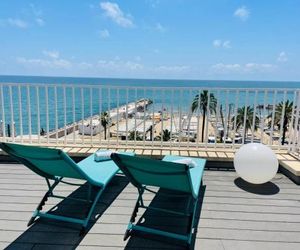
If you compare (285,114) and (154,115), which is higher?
(154,115)

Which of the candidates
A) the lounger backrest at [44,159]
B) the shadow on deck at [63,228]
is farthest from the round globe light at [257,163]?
the lounger backrest at [44,159]

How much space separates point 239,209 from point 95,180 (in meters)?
1.48

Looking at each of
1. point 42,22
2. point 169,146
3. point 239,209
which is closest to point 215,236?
point 239,209

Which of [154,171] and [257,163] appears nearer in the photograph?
[154,171]

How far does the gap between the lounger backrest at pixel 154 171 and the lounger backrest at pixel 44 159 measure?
454mm

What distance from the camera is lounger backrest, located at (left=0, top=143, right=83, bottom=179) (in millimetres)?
2164

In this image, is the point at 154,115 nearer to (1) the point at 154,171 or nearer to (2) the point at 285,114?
(1) the point at 154,171

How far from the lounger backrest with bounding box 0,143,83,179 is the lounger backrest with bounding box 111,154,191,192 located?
1.49ft

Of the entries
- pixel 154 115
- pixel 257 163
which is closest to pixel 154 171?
pixel 257 163

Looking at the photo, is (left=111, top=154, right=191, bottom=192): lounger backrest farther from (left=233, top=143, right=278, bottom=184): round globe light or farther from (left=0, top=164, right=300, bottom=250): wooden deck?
(left=233, top=143, right=278, bottom=184): round globe light

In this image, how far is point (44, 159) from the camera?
224 cm

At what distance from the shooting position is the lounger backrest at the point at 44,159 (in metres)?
2.16

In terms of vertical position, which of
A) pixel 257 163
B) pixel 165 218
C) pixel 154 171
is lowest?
pixel 165 218

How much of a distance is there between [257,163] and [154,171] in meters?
1.64
